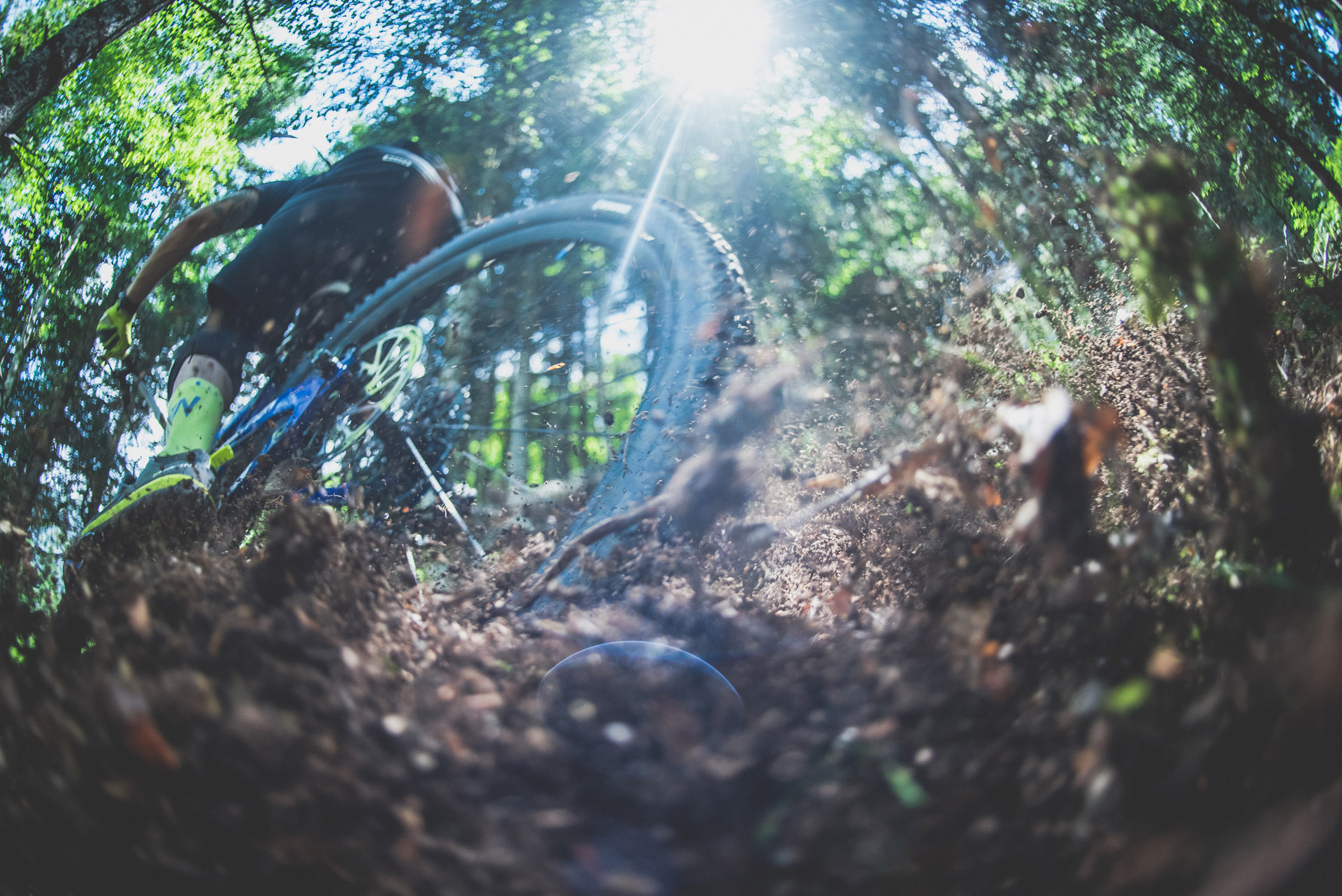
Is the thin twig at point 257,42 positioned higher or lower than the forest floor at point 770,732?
higher

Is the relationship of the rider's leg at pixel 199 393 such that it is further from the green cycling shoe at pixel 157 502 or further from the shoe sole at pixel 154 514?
the shoe sole at pixel 154 514

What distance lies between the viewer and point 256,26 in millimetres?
3971

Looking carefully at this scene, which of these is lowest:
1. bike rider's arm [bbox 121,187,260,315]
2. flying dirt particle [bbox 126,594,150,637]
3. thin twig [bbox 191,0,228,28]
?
flying dirt particle [bbox 126,594,150,637]

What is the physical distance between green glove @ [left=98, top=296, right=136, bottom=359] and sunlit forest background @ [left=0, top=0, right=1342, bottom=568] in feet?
1.44

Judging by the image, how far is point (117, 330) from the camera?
3521 mm

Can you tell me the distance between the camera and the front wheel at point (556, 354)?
7.10 feet

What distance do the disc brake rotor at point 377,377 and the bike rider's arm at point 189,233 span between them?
111cm

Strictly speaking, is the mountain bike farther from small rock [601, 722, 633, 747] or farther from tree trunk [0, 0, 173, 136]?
tree trunk [0, 0, 173, 136]

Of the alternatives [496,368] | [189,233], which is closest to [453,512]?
[496,368]

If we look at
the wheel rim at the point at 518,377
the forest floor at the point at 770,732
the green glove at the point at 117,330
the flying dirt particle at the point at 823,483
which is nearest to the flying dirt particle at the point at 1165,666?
the forest floor at the point at 770,732

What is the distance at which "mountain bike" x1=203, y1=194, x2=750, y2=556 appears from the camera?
2.44 m

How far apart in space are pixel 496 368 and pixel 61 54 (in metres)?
2.81

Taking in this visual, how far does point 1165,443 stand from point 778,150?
16.2 ft

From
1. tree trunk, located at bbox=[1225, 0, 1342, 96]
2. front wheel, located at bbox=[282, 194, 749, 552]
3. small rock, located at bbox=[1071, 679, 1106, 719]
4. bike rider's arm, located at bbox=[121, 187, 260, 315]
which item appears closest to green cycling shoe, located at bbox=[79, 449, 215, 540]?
front wheel, located at bbox=[282, 194, 749, 552]
